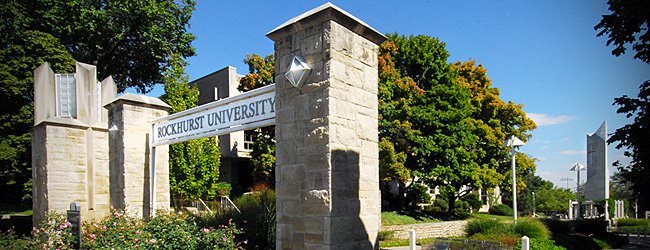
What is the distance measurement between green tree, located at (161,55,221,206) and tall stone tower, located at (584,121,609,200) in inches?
719

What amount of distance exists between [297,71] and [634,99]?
9.61m

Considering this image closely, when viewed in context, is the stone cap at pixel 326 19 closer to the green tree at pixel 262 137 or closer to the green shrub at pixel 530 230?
the green shrub at pixel 530 230

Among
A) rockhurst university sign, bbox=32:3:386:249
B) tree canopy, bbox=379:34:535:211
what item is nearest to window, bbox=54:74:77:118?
rockhurst university sign, bbox=32:3:386:249

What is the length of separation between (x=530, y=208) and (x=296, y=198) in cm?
3766

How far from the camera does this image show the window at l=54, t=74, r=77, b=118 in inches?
399

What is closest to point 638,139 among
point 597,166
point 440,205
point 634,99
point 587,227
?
point 634,99

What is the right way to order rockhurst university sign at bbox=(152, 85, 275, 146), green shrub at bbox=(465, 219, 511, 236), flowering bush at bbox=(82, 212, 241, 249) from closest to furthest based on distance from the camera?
flowering bush at bbox=(82, 212, 241, 249) < rockhurst university sign at bbox=(152, 85, 275, 146) < green shrub at bbox=(465, 219, 511, 236)

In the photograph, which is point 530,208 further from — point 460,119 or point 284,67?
point 284,67

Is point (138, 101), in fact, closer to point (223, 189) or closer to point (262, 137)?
point (262, 137)

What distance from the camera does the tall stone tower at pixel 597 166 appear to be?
1986cm

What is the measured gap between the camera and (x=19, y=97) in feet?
55.0

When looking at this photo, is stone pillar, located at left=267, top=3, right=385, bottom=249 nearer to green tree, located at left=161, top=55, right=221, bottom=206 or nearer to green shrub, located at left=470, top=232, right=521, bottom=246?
green shrub, located at left=470, top=232, right=521, bottom=246

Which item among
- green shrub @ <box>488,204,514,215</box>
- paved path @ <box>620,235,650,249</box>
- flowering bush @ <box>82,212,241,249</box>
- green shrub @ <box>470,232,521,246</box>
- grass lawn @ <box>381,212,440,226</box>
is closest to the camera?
flowering bush @ <box>82,212,241,249</box>

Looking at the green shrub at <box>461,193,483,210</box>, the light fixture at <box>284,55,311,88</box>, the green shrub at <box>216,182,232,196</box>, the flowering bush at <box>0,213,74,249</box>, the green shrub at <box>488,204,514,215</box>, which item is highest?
the light fixture at <box>284,55,311,88</box>
